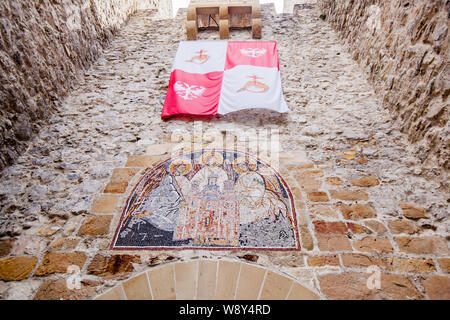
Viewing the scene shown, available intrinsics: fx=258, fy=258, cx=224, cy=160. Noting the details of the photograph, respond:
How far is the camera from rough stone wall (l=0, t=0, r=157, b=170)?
9.70ft

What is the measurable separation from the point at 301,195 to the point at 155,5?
332 inches

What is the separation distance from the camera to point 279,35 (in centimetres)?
540

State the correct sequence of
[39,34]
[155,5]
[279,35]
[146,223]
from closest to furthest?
1. [146,223]
2. [39,34]
3. [279,35]
4. [155,5]

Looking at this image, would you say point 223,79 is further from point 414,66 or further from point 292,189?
point 414,66

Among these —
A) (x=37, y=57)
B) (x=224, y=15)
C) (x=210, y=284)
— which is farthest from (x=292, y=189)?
(x=224, y=15)

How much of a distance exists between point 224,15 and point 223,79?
87.3 inches

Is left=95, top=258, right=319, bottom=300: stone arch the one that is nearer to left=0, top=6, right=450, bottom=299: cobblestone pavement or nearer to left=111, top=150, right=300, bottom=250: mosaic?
left=0, top=6, right=450, bottom=299: cobblestone pavement

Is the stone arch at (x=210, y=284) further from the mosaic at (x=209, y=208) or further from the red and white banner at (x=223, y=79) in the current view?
the red and white banner at (x=223, y=79)

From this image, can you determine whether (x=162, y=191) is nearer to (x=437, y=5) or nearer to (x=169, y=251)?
(x=169, y=251)

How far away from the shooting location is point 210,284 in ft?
6.45

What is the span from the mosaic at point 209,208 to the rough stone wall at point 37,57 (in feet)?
5.50

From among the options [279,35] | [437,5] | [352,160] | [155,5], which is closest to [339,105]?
[352,160]

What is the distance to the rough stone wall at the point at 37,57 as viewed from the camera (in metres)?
2.96
